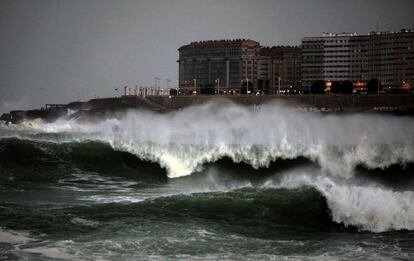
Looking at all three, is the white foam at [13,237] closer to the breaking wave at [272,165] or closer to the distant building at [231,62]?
the breaking wave at [272,165]

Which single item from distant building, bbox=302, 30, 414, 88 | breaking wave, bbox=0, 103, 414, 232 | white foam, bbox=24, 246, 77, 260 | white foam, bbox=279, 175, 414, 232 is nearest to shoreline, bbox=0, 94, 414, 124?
breaking wave, bbox=0, 103, 414, 232

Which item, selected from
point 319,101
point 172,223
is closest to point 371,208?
point 172,223

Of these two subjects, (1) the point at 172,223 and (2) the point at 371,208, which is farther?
(2) the point at 371,208

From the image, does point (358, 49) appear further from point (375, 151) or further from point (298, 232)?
point (298, 232)

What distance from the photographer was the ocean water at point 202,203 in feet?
54.0

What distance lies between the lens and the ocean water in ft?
54.0

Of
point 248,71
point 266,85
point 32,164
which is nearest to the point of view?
point 32,164

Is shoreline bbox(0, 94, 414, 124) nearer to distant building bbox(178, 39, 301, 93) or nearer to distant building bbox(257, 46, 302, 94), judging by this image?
distant building bbox(178, 39, 301, 93)

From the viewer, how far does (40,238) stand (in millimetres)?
17094

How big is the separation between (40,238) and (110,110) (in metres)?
99.3

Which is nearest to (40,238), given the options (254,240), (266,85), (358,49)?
(254,240)

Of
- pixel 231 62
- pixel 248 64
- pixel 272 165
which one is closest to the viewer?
pixel 272 165

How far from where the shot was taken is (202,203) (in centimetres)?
2116

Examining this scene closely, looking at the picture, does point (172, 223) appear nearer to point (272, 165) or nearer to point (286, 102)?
point (272, 165)
